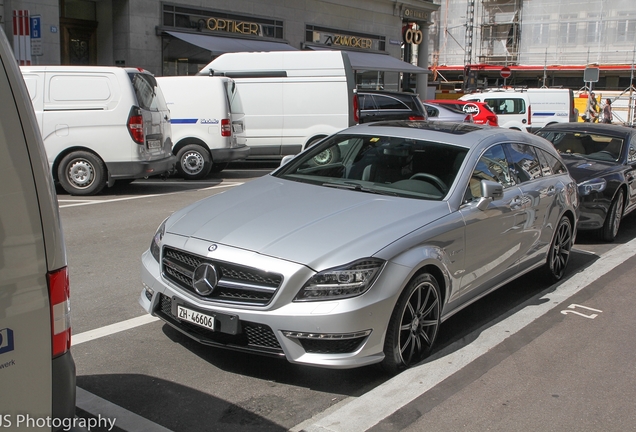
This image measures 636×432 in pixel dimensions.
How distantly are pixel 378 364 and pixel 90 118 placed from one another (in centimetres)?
827

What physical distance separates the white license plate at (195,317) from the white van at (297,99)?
37.2 feet

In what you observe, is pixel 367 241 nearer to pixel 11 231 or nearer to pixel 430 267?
pixel 430 267

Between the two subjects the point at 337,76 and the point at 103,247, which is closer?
the point at 103,247

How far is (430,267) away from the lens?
4586 millimetres

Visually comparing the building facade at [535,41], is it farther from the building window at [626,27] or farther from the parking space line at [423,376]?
the parking space line at [423,376]

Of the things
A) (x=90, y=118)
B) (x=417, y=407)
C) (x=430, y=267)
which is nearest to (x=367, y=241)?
(x=430, y=267)

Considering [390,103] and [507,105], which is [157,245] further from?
[507,105]

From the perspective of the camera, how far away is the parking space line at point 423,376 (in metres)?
3.78

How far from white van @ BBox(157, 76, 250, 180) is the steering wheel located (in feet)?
29.1

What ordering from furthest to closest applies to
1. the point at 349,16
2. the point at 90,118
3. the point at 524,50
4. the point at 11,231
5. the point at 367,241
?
the point at 524,50 → the point at 349,16 → the point at 90,118 → the point at 367,241 → the point at 11,231

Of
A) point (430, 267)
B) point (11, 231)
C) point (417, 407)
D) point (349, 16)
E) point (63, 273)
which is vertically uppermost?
point (349, 16)

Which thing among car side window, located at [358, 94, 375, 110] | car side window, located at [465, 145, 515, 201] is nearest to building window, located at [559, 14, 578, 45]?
car side window, located at [358, 94, 375, 110]

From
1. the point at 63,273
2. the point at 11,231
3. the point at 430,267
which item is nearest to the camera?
the point at 11,231

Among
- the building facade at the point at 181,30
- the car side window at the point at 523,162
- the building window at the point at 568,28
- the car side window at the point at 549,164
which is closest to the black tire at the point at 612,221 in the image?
the car side window at the point at 549,164
